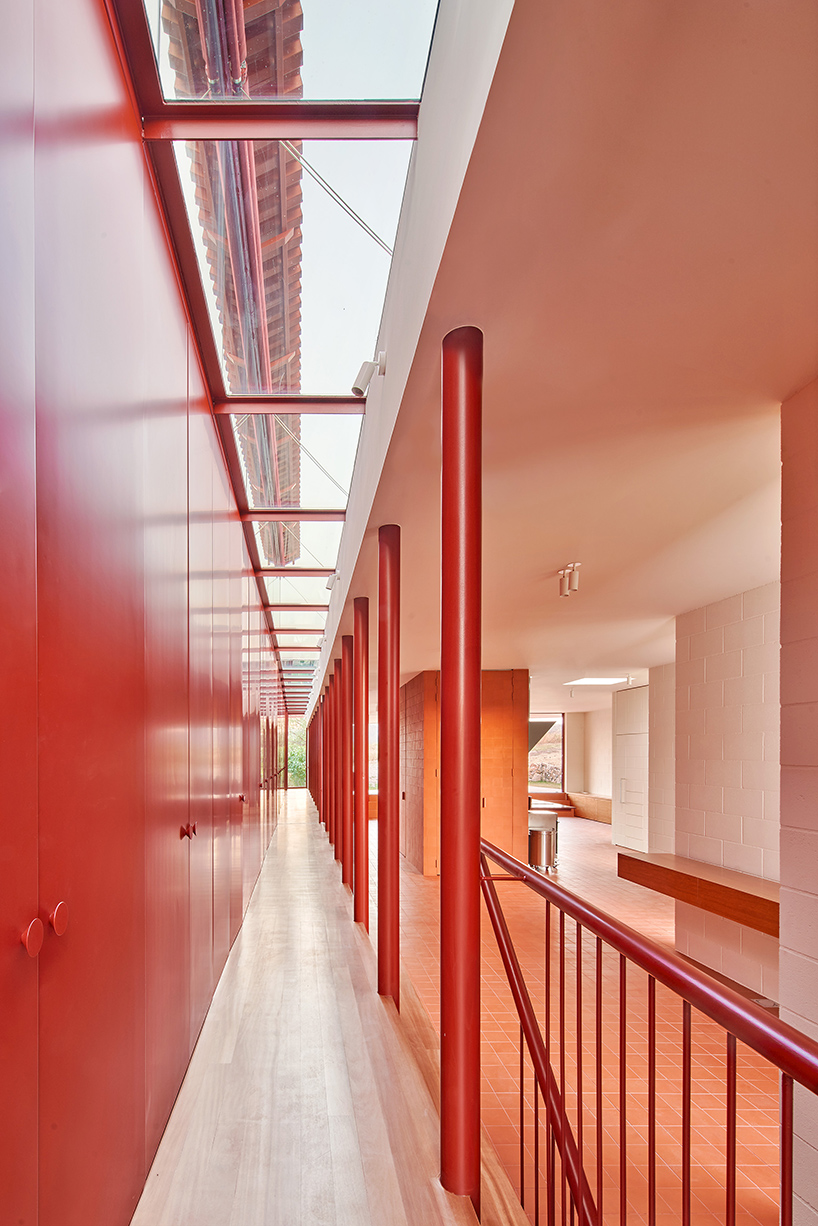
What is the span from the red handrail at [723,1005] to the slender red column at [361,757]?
435cm

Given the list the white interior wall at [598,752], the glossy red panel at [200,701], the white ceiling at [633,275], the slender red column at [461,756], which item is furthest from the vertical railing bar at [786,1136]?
the white interior wall at [598,752]

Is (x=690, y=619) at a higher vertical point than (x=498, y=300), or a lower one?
lower

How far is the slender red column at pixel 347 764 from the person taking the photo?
25.3 ft

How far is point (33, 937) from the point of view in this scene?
1.22 metres

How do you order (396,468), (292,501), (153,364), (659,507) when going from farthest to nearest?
1. (292,501)
2. (659,507)
3. (396,468)
4. (153,364)

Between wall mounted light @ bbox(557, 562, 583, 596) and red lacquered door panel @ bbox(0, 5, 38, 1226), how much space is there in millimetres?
3821

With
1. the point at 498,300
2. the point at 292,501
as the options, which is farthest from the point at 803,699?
the point at 292,501

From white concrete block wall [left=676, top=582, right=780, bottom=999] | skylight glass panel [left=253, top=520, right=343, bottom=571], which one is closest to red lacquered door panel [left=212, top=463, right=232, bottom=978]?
skylight glass panel [left=253, top=520, right=343, bottom=571]

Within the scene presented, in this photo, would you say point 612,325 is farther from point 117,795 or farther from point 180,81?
point 117,795

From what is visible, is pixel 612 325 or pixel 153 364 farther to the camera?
pixel 153 364

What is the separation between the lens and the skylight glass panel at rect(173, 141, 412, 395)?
2.42 metres

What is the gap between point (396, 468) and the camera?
322 centimetres

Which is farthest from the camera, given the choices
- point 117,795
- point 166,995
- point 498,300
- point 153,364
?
point 166,995

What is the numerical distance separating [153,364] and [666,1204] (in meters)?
3.41
